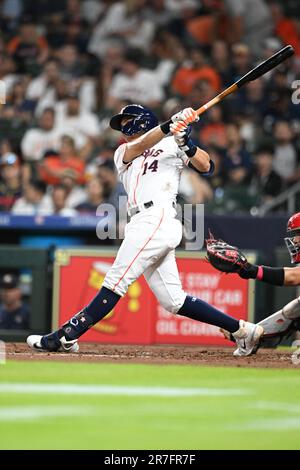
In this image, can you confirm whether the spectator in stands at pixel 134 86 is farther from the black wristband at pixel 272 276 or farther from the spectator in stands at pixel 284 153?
the black wristband at pixel 272 276

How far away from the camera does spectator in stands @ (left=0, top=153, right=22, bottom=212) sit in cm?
1266

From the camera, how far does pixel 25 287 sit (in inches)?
436

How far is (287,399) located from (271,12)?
983 centimetres

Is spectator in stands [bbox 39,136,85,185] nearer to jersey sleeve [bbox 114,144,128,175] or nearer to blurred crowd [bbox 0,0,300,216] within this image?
blurred crowd [bbox 0,0,300,216]

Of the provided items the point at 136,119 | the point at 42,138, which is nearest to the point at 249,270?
the point at 136,119

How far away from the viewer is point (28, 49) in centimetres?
1578

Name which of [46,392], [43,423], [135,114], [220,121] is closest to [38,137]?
[220,121]

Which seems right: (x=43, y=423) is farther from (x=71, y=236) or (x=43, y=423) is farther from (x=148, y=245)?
(x=71, y=236)

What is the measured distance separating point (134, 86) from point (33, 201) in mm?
2841

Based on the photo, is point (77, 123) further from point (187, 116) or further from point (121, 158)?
point (187, 116)

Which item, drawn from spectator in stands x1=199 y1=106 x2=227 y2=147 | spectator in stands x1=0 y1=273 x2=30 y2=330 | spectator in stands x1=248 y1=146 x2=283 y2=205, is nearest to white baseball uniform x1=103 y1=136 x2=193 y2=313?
spectator in stands x1=0 y1=273 x2=30 y2=330

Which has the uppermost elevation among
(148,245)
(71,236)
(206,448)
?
(71,236)

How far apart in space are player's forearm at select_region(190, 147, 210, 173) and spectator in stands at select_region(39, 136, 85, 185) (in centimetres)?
550
